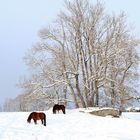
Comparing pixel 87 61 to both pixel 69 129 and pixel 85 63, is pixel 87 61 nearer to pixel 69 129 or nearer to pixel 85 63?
pixel 85 63

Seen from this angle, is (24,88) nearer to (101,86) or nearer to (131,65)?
(101,86)

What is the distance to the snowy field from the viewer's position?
14.5 metres

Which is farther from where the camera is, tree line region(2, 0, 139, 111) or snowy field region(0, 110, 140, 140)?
tree line region(2, 0, 139, 111)

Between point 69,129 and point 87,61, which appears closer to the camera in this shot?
point 69,129

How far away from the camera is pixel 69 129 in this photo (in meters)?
17.8

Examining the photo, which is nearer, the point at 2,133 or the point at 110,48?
the point at 2,133

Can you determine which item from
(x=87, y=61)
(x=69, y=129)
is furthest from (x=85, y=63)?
(x=69, y=129)

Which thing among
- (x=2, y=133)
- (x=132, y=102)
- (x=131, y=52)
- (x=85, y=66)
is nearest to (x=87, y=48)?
(x=85, y=66)

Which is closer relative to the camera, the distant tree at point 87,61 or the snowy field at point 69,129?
the snowy field at point 69,129

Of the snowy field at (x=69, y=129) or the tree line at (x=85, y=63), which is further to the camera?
the tree line at (x=85, y=63)

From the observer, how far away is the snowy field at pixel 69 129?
47.6ft

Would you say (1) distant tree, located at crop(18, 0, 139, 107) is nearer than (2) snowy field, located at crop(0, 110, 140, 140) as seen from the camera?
No

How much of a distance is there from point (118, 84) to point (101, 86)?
1.51 meters

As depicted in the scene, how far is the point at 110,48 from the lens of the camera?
33906mm
